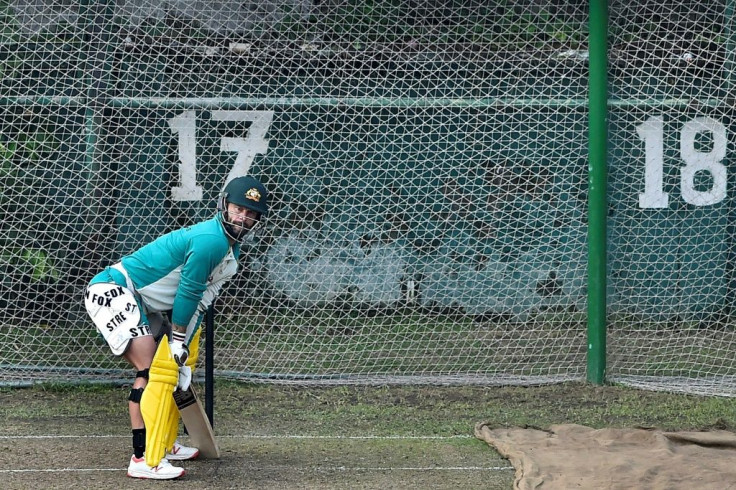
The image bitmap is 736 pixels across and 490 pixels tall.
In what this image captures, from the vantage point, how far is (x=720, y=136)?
27.7ft

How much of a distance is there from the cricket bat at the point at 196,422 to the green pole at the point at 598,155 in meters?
3.18

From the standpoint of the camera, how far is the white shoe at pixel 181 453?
5.71 meters

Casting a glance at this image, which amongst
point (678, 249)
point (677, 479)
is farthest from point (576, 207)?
point (677, 479)

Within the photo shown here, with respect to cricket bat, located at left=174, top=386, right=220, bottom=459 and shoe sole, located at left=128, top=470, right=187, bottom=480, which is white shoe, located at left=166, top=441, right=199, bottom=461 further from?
shoe sole, located at left=128, top=470, right=187, bottom=480

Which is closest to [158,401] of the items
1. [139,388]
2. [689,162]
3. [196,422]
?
[139,388]

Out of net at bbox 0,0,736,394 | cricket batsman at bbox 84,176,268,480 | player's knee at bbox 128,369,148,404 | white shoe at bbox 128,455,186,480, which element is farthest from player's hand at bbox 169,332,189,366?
net at bbox 0,0,736,394

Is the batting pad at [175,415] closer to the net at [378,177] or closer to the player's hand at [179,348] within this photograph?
the player's hand at [179,348]

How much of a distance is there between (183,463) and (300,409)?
151cm

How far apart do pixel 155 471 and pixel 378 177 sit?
384 cm

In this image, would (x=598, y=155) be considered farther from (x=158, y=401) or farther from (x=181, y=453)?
(x=158, y=401)

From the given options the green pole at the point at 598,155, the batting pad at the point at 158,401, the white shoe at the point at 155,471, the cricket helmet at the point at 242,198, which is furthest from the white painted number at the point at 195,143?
the white shoe at the point at 155,471

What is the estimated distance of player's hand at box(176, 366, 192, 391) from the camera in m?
5.42

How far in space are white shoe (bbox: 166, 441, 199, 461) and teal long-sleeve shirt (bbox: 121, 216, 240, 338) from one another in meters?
0.68

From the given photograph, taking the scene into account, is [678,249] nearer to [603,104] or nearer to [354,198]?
[603,104]
